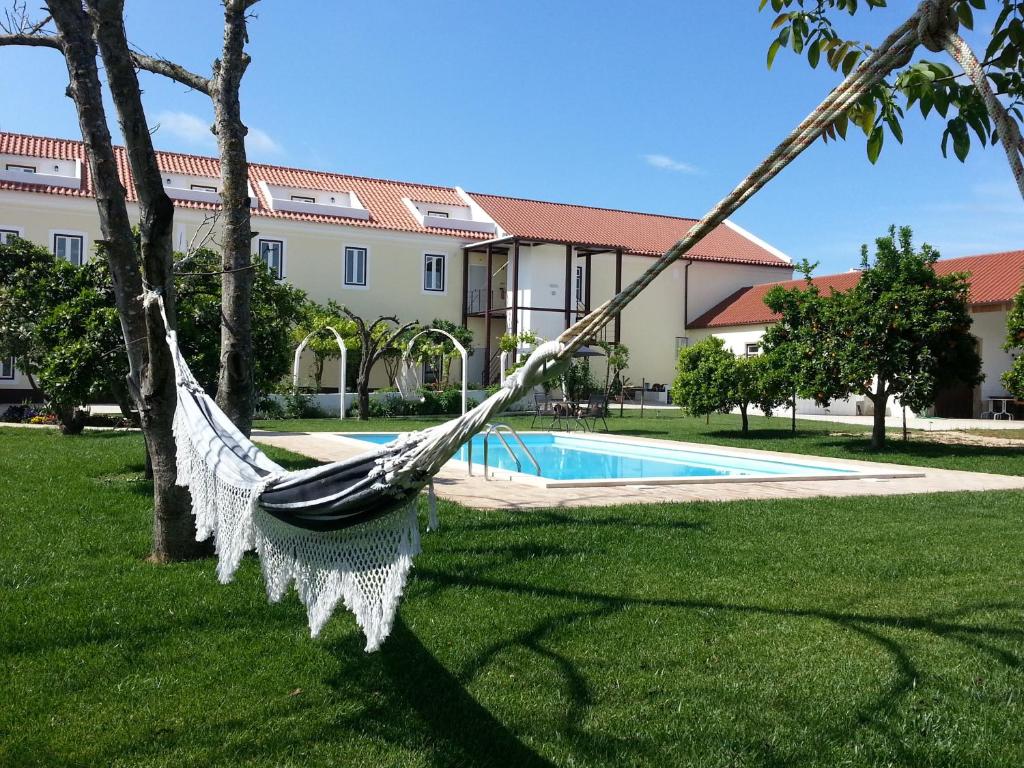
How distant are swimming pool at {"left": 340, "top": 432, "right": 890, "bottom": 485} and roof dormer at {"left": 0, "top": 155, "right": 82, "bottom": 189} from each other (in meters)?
11.5

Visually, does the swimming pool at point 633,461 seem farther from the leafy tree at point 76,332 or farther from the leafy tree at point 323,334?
the leafy tree at point 323,334

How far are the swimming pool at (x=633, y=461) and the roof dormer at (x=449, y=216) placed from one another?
12.0 meters

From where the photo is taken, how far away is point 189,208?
68.1ft

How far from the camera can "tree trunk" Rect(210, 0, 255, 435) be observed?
4547 mm

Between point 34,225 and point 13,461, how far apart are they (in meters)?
13.2

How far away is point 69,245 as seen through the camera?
64.8 ft

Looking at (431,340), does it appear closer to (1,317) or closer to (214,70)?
(1,317)

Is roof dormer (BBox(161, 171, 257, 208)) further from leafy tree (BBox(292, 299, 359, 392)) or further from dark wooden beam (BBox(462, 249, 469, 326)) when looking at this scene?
dark wooden beam (BBox(462, 249, 469, 326))

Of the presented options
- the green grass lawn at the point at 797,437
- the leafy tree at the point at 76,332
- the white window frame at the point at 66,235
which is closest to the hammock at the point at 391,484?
the leafy tree at the point at 76,332

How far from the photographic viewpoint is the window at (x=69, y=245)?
19.6m

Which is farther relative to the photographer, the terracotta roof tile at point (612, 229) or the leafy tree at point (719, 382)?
the terracotta roof tile at point (612, 229)

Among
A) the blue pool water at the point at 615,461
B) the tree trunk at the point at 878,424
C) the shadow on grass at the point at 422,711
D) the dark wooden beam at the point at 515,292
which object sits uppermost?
the dark wooden beam at the point at 515,292

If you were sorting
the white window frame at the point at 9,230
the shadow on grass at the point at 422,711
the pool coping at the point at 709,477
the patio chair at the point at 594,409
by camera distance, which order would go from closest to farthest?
the shadow on grass at the point at 422,711, the pool coping at the point at 709,477, the patio chair at the point at 594,409, the white window frame at the point at 9,230

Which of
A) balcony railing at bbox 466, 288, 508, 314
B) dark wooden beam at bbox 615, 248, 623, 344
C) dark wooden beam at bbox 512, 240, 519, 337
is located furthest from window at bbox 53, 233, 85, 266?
dark wooden beam at bbox 615, 248, 623, 344
